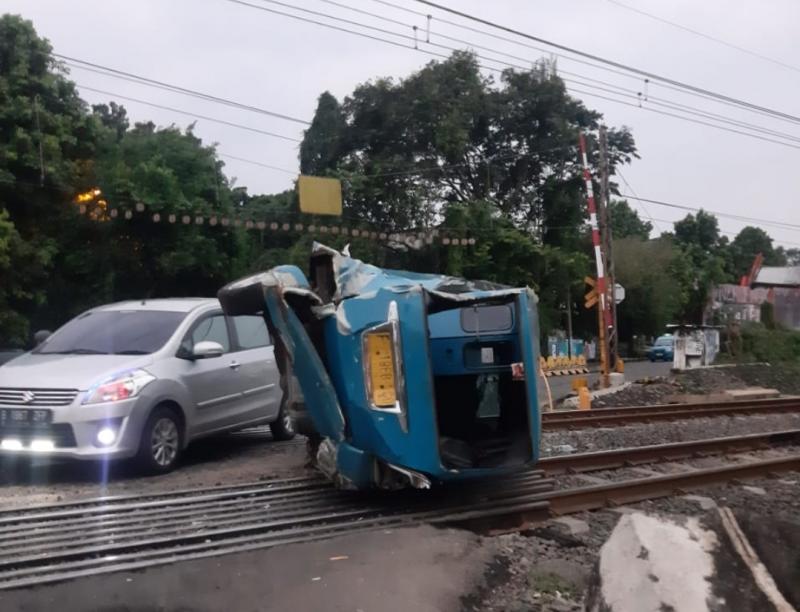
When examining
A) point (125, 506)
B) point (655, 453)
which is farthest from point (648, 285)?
point (125, 506)

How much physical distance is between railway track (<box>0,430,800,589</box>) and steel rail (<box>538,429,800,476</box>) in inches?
25.2

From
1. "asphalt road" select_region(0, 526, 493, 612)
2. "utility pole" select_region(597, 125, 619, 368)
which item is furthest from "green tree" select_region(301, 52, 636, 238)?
"asphalt road" select_region(0, 526, 493, 612)

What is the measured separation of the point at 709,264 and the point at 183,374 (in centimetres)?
5573

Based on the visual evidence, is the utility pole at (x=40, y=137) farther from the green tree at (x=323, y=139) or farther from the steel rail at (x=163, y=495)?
the steel rail at (x=163, y=495)

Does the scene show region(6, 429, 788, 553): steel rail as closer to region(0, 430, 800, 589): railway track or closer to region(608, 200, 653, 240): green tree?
region(0, 430, 800, 589): railway track

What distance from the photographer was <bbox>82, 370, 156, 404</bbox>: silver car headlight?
808 centimetres

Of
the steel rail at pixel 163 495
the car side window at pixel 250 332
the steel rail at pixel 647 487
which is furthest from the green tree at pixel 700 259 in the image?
the steel rail at pixel 163 495

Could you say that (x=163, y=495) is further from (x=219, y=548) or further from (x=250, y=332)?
(x=250, y=332)

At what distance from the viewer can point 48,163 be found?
79.0 ft

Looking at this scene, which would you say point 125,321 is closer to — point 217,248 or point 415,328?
point 415,328

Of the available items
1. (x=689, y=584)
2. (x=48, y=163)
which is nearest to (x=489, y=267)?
(x=48, y=163)

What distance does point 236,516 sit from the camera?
6.86 metres

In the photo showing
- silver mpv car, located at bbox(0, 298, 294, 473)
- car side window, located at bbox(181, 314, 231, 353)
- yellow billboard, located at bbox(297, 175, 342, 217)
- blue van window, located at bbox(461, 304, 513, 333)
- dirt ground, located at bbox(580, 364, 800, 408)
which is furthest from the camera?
yellow billboard, located at bbox(297, 175, 342, 217)

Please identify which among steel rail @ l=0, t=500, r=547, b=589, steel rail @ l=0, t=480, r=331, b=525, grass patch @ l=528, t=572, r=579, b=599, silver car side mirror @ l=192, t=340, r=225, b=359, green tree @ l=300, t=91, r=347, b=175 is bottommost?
grass patch @ l=528, t=572, r=579, b=599
